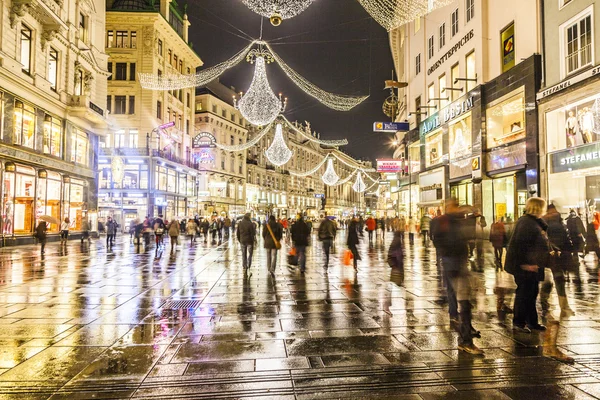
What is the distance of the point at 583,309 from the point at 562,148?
43.8 ft

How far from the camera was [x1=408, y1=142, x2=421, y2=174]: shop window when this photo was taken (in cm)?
3644

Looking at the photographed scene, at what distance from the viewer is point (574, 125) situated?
17891 mm

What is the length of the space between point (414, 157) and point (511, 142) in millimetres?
15915

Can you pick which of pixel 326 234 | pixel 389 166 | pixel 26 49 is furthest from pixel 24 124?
pixel 389 166

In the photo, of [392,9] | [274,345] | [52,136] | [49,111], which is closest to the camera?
[274,345]

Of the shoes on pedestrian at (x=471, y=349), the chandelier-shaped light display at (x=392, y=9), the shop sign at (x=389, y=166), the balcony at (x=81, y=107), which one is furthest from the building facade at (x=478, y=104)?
the balcony at (x=81, y=107)

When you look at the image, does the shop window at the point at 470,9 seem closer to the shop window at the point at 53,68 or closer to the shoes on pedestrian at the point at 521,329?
the shoes on pedestrian at the point at 521,329

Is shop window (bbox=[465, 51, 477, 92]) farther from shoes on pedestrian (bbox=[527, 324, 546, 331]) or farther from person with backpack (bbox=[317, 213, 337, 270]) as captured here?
shoes on pedestrian (bbox=[527, 324, 546, 331])

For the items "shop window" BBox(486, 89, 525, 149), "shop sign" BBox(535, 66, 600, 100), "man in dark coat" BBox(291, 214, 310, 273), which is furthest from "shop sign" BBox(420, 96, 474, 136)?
Answer: "man in dark coat" BBox(291, 214, 310, 273)

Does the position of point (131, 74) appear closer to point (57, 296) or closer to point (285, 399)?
point (57, 296)

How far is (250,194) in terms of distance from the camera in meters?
76.7

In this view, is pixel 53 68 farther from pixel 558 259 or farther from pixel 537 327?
pixel 537 327

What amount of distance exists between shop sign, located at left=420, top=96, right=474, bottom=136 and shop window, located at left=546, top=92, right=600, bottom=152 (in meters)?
7.06

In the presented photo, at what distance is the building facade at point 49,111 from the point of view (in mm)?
22125
